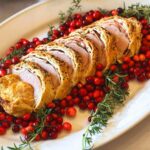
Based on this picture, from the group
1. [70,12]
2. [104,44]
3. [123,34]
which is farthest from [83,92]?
[70,12]

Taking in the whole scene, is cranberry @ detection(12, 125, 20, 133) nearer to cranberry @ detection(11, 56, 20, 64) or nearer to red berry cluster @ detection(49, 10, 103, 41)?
cranberry @ detection(11, 56, 20, 64)

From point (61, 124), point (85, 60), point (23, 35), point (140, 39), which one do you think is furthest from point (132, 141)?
point (23, 35)

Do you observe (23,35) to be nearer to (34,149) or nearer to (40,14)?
(40,14)

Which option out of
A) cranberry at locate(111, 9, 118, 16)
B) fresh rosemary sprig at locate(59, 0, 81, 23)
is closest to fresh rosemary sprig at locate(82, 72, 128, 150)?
cranberry at locate(111, 9, 118, 16)

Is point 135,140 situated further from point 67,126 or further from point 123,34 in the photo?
point 123,34

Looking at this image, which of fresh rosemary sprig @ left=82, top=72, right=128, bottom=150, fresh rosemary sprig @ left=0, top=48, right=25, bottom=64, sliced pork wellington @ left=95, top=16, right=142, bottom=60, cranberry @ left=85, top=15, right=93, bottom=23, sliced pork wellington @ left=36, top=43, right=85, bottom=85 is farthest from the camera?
cranberry @ left=85, top=15, right=93, bottom=23

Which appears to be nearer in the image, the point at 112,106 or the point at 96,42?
the point at 112,106
